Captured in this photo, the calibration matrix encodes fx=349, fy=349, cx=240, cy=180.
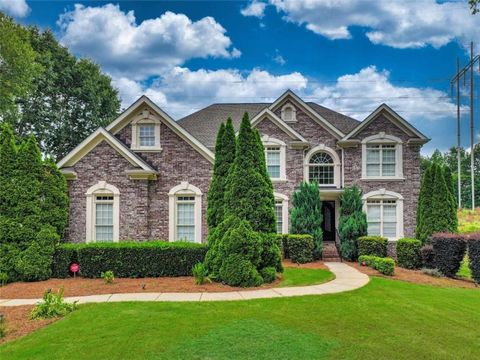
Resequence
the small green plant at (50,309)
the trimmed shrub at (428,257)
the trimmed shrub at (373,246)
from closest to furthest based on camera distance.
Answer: the small green plant at (50,309) < the trimmed shrub at (428,257) < the trimmed shrub at (373,246)

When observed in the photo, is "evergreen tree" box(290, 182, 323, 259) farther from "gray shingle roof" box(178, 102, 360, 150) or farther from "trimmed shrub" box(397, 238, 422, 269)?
"gray shingle roof" box(178, 102, 360, 150)

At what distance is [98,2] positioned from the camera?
41.3 feet

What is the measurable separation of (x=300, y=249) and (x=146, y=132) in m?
8.67

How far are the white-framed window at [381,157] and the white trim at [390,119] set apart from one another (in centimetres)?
69

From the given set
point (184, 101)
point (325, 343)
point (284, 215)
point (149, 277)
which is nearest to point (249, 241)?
point (149, 277)

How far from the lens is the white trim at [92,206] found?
47.2ft

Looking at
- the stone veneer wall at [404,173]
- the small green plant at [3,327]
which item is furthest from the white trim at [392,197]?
the small green plant at [3,327]

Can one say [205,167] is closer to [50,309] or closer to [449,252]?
[50,309]

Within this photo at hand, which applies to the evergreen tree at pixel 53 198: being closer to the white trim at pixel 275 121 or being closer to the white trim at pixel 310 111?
the white trim at pixel 275 121

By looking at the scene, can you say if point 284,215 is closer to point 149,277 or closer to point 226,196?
point 226,196

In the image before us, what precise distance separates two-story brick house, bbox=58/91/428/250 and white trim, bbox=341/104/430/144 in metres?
0.05

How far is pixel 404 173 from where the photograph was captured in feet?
58.8

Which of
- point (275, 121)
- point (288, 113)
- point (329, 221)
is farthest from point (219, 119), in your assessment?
point (329, 221)

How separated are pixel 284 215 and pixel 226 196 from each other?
7237 mm
